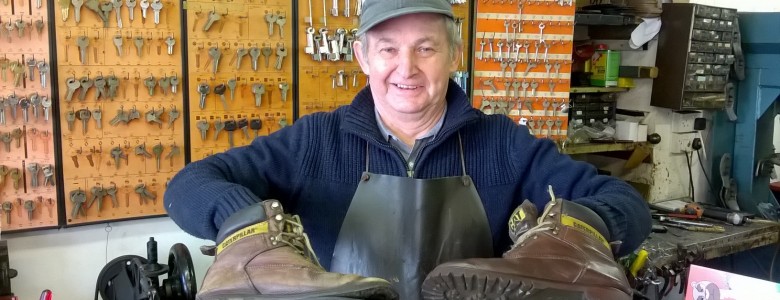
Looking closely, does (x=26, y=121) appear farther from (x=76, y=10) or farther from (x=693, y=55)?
(x=693, y=55)

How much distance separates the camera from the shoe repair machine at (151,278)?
1885 mm

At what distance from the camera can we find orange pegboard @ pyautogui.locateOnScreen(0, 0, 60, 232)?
2703 millimetres

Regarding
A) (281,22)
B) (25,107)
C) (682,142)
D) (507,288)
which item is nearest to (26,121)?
(25,107)

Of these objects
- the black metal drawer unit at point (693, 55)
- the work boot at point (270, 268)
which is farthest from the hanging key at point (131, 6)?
the black metal drawer unit at point (693, 55)

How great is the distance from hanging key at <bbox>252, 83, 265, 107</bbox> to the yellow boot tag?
2.12 m

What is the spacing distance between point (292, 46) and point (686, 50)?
2199 millimetres

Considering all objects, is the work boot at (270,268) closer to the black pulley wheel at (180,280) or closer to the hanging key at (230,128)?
the black pulley wheel at (180,280)

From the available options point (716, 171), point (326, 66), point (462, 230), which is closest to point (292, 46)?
point (326, 66)

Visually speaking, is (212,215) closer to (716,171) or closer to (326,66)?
(326,66)

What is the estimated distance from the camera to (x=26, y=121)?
2770mm

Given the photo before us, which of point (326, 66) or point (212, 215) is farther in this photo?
point (326, 66)

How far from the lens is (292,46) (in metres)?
3.31

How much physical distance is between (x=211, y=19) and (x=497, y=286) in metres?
2.35

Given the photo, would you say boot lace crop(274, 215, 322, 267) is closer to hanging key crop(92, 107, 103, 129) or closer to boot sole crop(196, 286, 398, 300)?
boot sole crop(196, 286, 398, 300)
